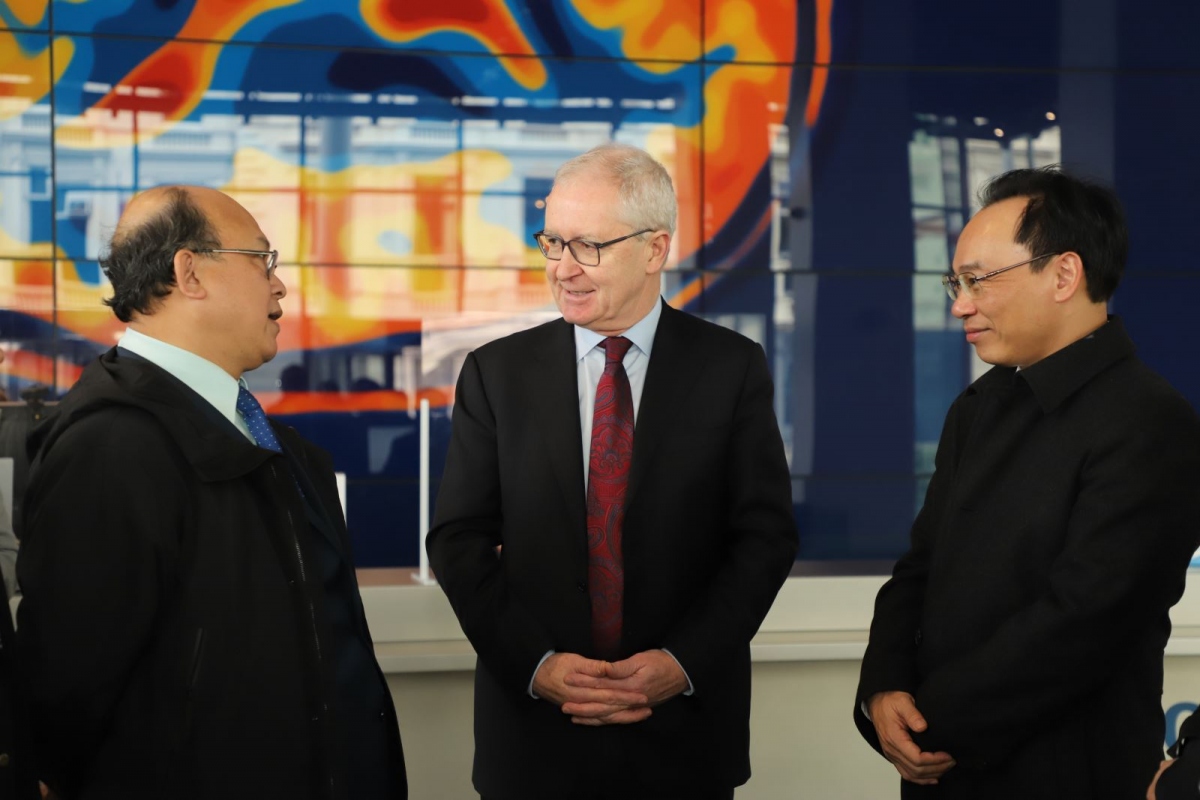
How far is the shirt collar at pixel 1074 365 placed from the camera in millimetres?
1780

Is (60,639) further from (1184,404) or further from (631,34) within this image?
(631,34)

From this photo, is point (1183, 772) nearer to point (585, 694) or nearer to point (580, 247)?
point (585, 694)

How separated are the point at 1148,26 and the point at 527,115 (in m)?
3.71

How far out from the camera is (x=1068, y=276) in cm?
181

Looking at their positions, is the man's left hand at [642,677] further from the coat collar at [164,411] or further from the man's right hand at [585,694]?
the coat collar at [164,411]

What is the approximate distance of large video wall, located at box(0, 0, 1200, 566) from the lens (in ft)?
20.5

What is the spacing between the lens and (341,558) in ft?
5.88

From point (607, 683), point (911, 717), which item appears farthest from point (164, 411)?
point (911, 717)

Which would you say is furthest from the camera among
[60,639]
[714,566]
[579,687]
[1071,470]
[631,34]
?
[631,34]

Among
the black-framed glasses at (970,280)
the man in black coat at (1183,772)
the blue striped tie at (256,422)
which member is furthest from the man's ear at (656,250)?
the man in black coat at (1183,772)

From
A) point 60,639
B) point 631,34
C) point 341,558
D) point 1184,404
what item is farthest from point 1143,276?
point 60,639

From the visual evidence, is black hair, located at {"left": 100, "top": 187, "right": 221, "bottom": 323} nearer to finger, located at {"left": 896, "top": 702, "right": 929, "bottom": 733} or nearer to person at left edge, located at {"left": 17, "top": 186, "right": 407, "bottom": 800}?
person at left edge, located at {"left": 17, "top": 186, "right": 407, "bottom": 800}

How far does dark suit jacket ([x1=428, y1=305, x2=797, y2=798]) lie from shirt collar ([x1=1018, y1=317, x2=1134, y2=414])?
1.49ft

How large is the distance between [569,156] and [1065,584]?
17.4 ft
